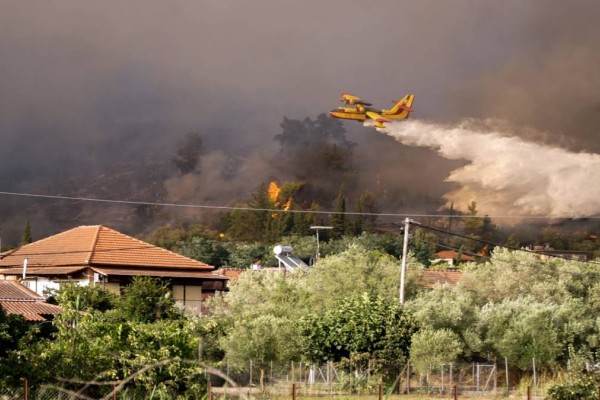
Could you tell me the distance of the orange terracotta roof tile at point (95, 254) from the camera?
58.3 meters

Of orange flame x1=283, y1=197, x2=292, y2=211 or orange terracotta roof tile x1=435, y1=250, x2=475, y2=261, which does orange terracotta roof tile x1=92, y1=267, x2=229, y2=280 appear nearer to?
orange terracotta roof tile x1=435, y1=250, x2=475, y2=261

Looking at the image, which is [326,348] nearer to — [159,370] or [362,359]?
[362,359]

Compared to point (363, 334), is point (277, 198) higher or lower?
higher

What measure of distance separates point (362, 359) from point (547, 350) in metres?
9.54

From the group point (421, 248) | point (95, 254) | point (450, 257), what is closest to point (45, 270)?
point (95, 254)

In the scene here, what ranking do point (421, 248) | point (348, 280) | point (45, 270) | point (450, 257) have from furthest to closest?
point (450, 257) → point (421, 248) → point (45, 270) → point (348, 280)

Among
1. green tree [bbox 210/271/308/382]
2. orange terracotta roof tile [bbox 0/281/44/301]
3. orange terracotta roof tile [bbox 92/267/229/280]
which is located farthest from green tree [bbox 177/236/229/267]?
orange terracotta roof tile [bbox 0/281/44/301]

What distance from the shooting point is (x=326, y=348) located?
38344 mm

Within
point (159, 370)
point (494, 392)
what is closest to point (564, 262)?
point (494, 392)

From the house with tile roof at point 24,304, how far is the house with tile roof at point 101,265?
7368 mm

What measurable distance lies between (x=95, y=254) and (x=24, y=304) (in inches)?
716

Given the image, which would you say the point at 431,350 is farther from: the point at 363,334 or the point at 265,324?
the point at 265,324

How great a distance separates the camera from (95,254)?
192ft

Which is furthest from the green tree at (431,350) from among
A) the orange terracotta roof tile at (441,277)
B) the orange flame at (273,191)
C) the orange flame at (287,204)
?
the orange flame at (273,191)
